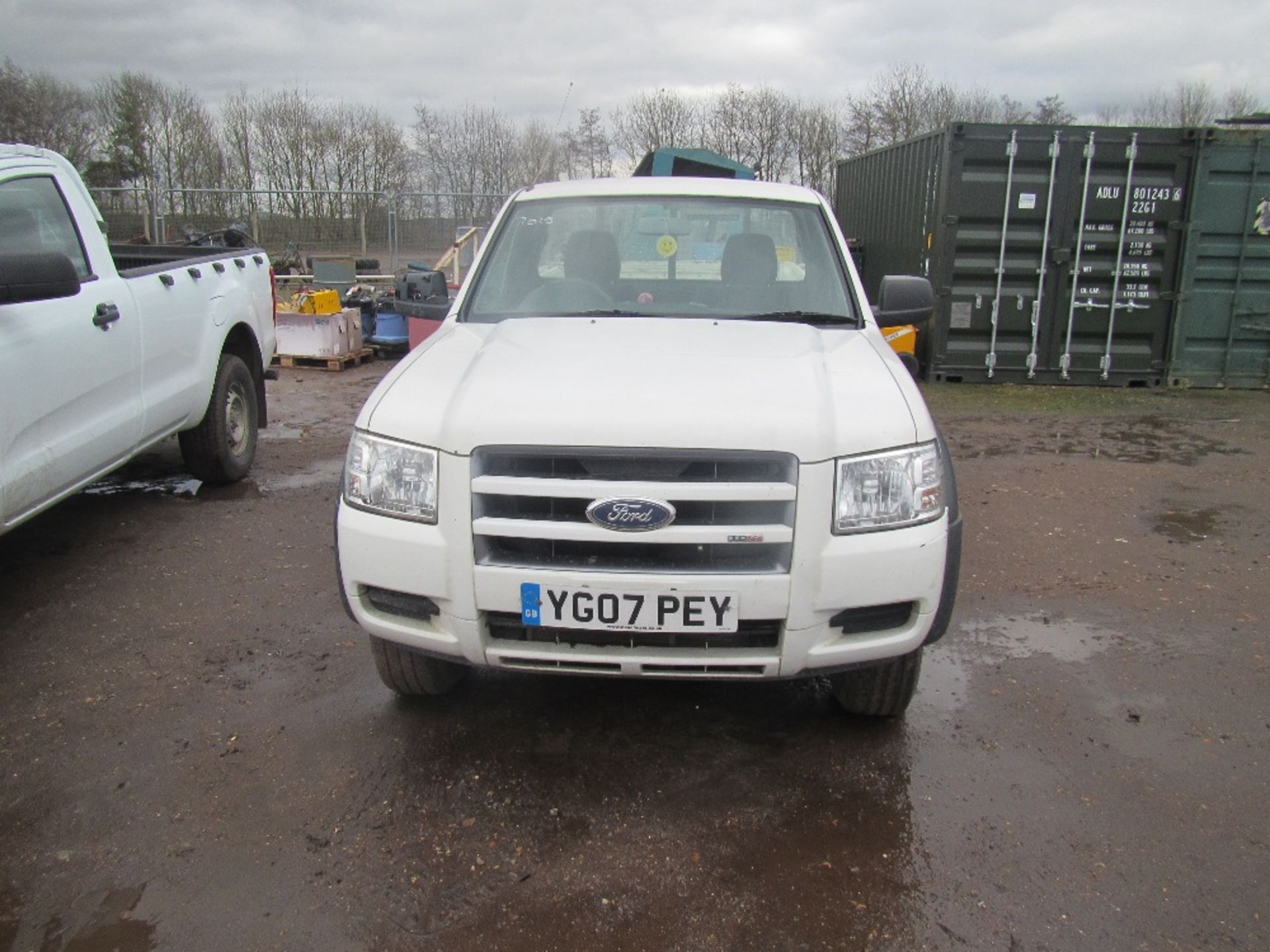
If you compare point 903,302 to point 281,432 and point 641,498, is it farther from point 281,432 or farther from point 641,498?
point 281,432

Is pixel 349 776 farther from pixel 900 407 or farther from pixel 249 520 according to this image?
pixel 249 520

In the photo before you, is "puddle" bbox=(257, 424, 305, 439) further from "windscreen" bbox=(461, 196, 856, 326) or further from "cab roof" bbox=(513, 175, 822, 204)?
"windscreen" bbox=(461, 196, 856, 326)

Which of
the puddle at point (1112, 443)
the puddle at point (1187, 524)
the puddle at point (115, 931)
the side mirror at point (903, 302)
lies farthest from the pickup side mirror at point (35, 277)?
the puddle at point (1112, 443)

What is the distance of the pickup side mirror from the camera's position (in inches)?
134

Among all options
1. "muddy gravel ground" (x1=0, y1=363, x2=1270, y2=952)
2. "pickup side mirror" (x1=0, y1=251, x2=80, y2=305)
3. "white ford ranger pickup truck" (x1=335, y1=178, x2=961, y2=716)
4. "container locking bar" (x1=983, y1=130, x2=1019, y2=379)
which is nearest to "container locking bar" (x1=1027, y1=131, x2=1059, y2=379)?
"container locking bar" (x1=983, y1=130, x2=1019, y2=379)

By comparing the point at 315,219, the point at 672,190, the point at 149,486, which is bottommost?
the point at 149,486

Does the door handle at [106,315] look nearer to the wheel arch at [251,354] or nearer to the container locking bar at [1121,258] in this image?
the wheel arch at [251,354]

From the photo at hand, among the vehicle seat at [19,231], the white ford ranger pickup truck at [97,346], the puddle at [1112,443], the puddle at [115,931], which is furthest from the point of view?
the puddle at [1112,443]

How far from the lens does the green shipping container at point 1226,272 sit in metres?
10.0

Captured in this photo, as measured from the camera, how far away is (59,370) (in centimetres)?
396

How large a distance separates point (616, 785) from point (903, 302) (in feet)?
7.34

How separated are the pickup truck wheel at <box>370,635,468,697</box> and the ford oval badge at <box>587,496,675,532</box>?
873mm

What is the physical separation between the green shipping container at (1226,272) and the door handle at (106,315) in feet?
33.8

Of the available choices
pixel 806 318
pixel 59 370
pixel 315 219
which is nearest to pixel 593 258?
pixel 806 318
